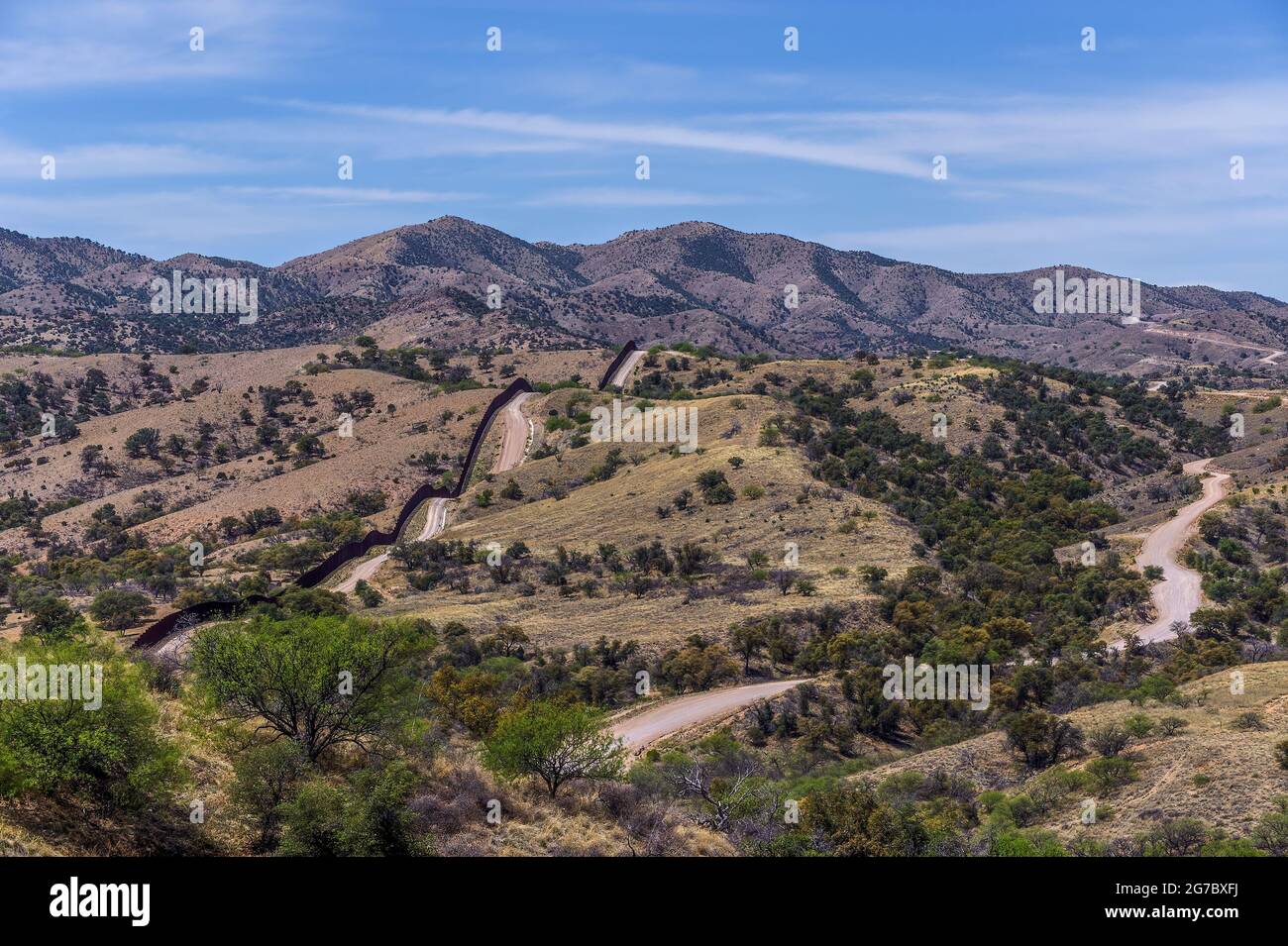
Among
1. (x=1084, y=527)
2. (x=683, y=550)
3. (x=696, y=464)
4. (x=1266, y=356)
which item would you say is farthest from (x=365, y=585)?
(x=1266, y=356)

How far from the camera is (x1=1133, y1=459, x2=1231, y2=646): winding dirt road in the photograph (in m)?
47.4

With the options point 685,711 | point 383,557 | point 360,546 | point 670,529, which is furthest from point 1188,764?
point 360,546

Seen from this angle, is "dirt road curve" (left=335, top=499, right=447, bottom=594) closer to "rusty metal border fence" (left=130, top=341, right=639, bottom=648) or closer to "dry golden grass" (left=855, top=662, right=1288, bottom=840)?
"rusty metal border fence" (left=130, top=341, right=639, bottom=648)

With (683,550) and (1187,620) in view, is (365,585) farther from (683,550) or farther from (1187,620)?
(1187,620)

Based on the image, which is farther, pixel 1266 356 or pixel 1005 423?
pixel 1266 356

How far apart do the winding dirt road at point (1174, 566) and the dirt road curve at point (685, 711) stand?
18.2 meters

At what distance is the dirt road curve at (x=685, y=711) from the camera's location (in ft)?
112

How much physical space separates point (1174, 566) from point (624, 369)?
7089 cm

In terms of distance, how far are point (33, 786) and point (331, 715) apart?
5.97 m

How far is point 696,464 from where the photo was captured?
70.7 m

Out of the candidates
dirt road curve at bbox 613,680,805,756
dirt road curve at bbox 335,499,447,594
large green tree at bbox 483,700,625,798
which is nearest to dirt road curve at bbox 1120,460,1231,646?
dirt road curve at bbox 613,680,805,756

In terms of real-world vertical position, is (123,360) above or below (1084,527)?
above
